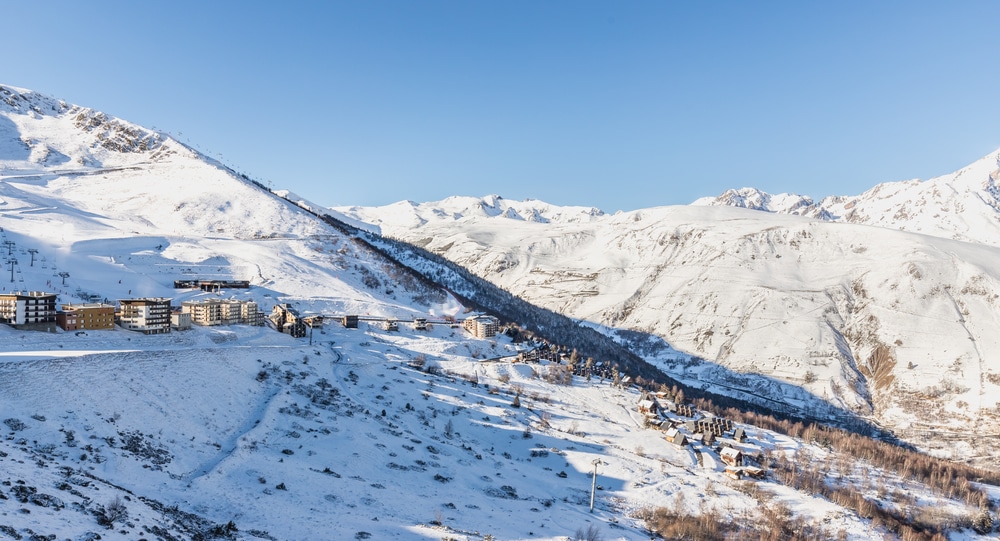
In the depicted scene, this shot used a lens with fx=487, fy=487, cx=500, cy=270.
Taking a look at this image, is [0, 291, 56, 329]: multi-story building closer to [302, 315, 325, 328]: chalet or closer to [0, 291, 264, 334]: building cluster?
[0, 291, 264, 334]: building cluster

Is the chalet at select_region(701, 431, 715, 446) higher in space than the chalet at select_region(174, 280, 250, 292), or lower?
lower

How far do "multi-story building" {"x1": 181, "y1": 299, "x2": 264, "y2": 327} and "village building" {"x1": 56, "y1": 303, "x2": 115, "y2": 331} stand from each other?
11.4 m

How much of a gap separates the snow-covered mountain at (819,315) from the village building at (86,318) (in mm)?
112699

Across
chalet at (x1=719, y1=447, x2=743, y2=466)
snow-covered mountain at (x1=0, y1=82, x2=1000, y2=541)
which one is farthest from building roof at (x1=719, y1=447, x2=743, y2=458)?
snow-covered mountain at (x1=0, y1=82, x2=1000, y2=541)

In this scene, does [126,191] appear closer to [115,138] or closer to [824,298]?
[115,138]

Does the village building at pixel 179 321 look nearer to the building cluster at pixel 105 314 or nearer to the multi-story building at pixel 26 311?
the building cluster at pixel 105 314

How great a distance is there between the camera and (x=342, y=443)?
1559 inches

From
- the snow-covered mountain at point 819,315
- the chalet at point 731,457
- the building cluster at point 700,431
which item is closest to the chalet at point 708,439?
the building cluster at point 700,431

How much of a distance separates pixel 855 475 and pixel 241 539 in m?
62.7

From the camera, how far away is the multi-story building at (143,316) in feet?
172

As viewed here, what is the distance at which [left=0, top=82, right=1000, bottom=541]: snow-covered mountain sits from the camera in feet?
83.8

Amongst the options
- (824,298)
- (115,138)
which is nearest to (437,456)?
(824,298)

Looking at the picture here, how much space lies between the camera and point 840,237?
164 m

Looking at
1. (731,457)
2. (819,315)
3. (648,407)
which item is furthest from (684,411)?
(819,315)
